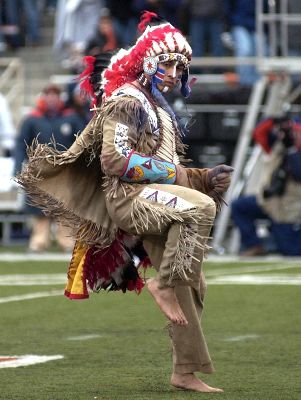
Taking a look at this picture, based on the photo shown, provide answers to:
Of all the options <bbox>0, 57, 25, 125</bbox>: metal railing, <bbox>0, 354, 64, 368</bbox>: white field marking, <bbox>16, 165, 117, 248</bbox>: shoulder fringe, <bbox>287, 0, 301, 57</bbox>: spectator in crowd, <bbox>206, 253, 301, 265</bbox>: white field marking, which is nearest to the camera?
<bbox>16, 165, 117, 248</bbox>: shoulder fringe

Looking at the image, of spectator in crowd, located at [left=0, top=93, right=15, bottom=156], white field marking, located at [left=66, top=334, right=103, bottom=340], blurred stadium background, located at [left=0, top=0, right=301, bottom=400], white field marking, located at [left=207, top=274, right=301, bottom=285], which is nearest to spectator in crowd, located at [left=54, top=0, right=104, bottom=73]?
blurred stadium background, located at [left=0, top=0, right=301, bottom=400]

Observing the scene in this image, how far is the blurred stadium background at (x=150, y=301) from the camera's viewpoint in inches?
340

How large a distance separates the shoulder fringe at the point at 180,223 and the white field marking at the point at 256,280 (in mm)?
7051

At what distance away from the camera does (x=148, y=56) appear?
8.24 m

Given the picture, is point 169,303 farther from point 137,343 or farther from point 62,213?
point 137,343

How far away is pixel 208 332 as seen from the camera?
36.0ft

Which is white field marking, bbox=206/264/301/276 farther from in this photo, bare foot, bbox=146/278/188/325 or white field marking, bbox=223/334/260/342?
bare foot, bbox=146/278/188/325

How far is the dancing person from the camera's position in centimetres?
794

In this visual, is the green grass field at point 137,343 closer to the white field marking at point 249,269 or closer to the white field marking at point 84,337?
the white field marking at point 84,337

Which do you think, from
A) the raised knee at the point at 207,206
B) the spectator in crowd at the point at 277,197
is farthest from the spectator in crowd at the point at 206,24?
the raised knee at the point at 207,206

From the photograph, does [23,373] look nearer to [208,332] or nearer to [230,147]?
[208,332]

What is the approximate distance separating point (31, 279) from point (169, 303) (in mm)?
7811

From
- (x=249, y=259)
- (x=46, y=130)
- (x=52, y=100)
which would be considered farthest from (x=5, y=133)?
(x=249, y=259)

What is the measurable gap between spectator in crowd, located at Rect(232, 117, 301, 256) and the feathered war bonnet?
10173 mm
